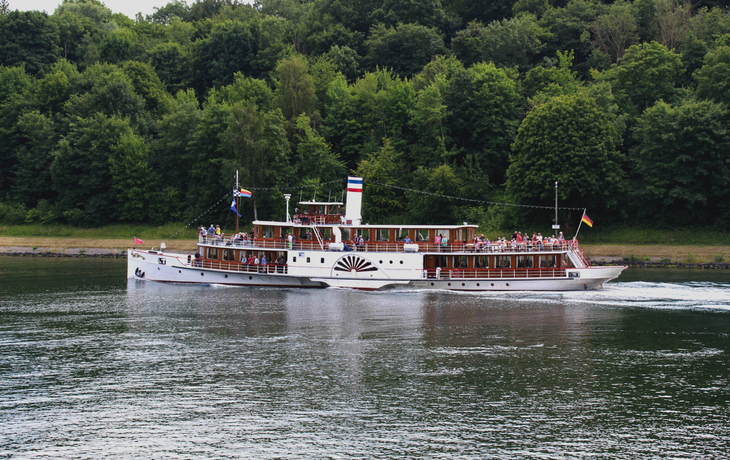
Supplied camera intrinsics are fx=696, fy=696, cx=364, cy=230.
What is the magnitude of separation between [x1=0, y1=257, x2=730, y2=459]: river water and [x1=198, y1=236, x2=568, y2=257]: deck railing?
589cm

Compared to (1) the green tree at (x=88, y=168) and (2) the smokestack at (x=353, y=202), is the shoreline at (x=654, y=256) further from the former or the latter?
(2) the smokestack at (x=353, y=202)

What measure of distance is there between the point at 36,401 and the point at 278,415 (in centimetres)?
805

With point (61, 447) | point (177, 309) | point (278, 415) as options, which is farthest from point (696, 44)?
point (61, 447)

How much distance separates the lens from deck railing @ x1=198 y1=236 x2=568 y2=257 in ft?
150

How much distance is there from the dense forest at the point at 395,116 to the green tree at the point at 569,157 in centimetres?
19

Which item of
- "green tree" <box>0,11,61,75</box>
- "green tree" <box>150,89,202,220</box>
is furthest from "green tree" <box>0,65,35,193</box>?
"green tree" <box>150,89,202,220</box>

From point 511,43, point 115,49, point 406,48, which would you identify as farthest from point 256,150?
point 115,49

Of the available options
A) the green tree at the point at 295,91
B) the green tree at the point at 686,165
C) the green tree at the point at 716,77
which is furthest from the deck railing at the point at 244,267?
the green tree at the point at 716,77

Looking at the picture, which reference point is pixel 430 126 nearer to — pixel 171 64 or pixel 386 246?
pixel 386 246

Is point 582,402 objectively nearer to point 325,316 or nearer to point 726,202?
point 325,316

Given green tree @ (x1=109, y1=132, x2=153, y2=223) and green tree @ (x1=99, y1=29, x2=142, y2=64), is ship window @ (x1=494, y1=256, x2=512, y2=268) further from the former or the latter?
green tree @ (x1=99, y1=29, x2=142, y2=64)

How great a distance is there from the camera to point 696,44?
77.3 metres

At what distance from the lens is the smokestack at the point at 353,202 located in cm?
4857

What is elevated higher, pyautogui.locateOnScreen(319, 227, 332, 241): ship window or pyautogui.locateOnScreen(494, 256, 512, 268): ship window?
pyautogui.locateOnScreen(319, 227, 332, 241): ship window
